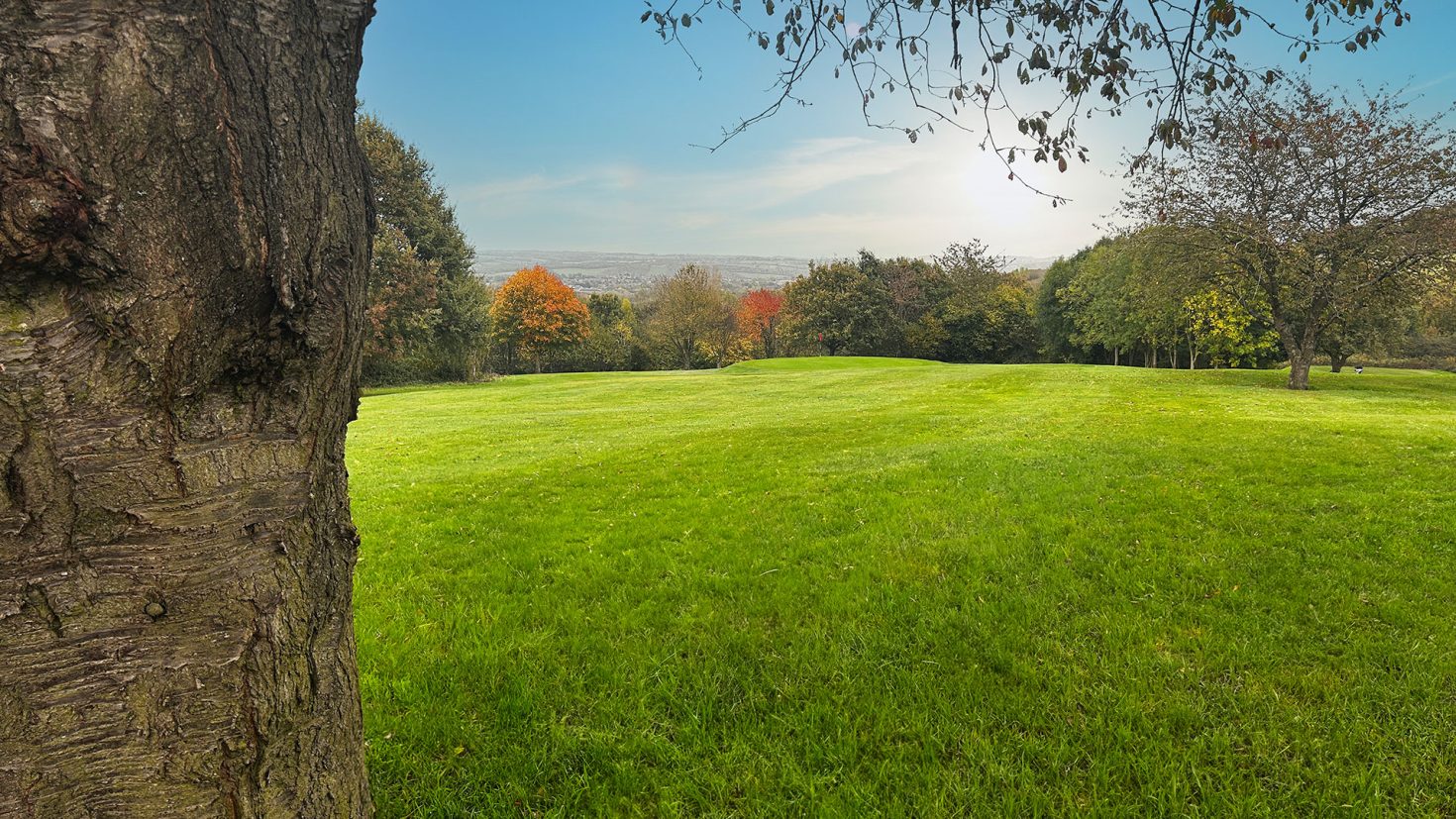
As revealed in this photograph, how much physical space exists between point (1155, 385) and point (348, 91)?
79.9ft

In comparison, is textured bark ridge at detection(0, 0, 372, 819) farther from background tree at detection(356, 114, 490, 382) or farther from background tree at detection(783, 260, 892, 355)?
background tree at detection(783, 260, 892, 355)

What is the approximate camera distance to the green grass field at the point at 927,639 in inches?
105

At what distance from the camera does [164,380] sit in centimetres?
145

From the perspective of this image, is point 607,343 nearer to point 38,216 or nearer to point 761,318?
point 761,318

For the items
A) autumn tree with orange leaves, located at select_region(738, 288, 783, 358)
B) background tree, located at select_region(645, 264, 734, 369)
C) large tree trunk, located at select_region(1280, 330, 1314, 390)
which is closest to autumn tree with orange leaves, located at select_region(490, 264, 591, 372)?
background tree, located at select_region(645, 264, 734, 369)

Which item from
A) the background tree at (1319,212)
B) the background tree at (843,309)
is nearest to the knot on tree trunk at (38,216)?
the background tree at (1319,212)

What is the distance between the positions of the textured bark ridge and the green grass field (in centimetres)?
142

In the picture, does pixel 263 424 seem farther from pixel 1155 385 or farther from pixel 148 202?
pixel 1155 385

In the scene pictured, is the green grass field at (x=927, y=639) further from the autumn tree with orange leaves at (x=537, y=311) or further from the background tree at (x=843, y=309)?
the background tree at (x=843, y=309)

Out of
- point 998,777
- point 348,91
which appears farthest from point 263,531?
point 998,777

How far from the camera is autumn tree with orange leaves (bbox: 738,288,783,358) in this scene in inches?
2515

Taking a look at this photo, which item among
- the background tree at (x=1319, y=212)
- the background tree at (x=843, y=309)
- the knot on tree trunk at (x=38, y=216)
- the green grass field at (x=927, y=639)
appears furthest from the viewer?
the background tree at (x=843, y=309)

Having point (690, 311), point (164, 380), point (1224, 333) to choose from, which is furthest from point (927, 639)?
point (690, 311)

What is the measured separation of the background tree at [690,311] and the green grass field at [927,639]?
4841 cm
